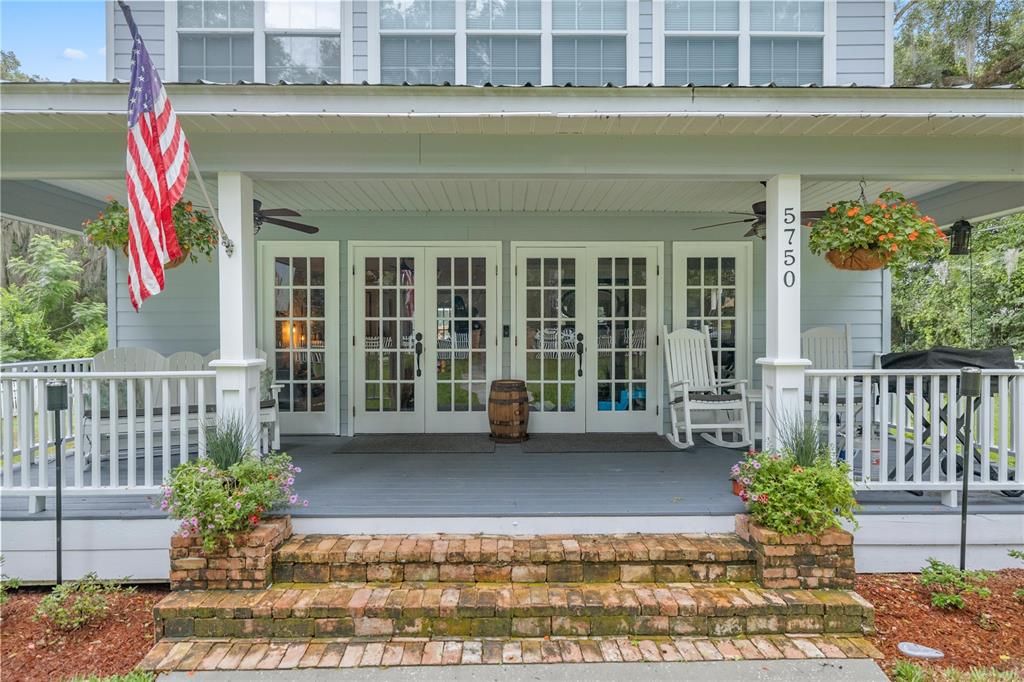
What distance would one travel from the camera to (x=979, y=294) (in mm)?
11859

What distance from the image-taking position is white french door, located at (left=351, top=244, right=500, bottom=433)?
17.7 ft

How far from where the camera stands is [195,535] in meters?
2.78

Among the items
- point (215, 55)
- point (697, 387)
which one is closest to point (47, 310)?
→ point (215, 55)

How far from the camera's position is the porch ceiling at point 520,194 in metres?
4.15

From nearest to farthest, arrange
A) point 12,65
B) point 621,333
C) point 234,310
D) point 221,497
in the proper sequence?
point 221,497, point 234,310, point 621,333, point 12,65

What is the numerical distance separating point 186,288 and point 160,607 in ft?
11.5

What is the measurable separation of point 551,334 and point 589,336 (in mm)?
365

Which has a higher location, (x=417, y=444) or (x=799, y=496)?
(x=799, y=496)

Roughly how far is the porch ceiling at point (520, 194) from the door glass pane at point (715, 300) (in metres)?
0.54

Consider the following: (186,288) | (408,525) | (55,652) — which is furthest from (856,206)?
(186,288)

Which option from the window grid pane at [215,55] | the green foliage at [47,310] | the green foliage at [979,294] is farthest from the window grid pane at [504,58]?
the green foliage at [47,310]

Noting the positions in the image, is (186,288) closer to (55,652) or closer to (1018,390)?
(55,652)

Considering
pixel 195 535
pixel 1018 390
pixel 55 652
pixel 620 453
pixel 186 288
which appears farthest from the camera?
pixel 186 288

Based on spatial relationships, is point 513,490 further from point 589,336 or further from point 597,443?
point 589,336
